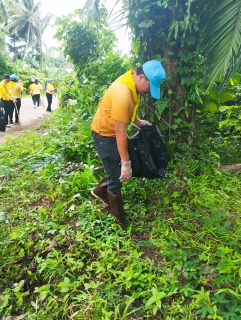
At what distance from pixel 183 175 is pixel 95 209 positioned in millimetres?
1205

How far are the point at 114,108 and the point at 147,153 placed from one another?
672 mm

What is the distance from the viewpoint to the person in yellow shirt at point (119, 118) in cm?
204

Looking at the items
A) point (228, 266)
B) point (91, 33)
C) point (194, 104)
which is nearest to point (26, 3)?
point (91, 33)

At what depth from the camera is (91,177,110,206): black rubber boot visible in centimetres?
269

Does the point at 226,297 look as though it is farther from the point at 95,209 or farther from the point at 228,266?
the point at 95,209

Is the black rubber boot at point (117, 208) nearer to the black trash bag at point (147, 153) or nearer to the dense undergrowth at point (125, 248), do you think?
the dense undergrowth at point (125, 248)

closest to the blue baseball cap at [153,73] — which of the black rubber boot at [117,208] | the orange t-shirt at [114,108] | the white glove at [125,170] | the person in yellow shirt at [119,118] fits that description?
the person in yellow shirt at [119,118]

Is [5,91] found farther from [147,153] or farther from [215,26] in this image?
[215,26]

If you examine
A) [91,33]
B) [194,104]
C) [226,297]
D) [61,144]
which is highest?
[91,33]

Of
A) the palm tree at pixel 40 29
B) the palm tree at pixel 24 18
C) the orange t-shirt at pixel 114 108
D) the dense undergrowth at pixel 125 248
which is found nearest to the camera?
the dense undergrowth at pixel 125 248

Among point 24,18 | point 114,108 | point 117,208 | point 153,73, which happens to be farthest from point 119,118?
point 24,18

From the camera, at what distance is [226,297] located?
1682mm

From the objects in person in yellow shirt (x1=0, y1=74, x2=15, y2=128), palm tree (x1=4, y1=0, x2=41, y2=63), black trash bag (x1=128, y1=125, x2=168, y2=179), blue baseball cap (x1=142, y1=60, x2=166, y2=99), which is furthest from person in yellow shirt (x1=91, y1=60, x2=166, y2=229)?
palm tree (x1=4, y1=0, x2=41, y2=63)

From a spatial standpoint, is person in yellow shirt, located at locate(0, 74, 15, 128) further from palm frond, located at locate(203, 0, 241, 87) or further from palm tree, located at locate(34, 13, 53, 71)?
palm tree, located at locate(34, 13, 53, 71)
